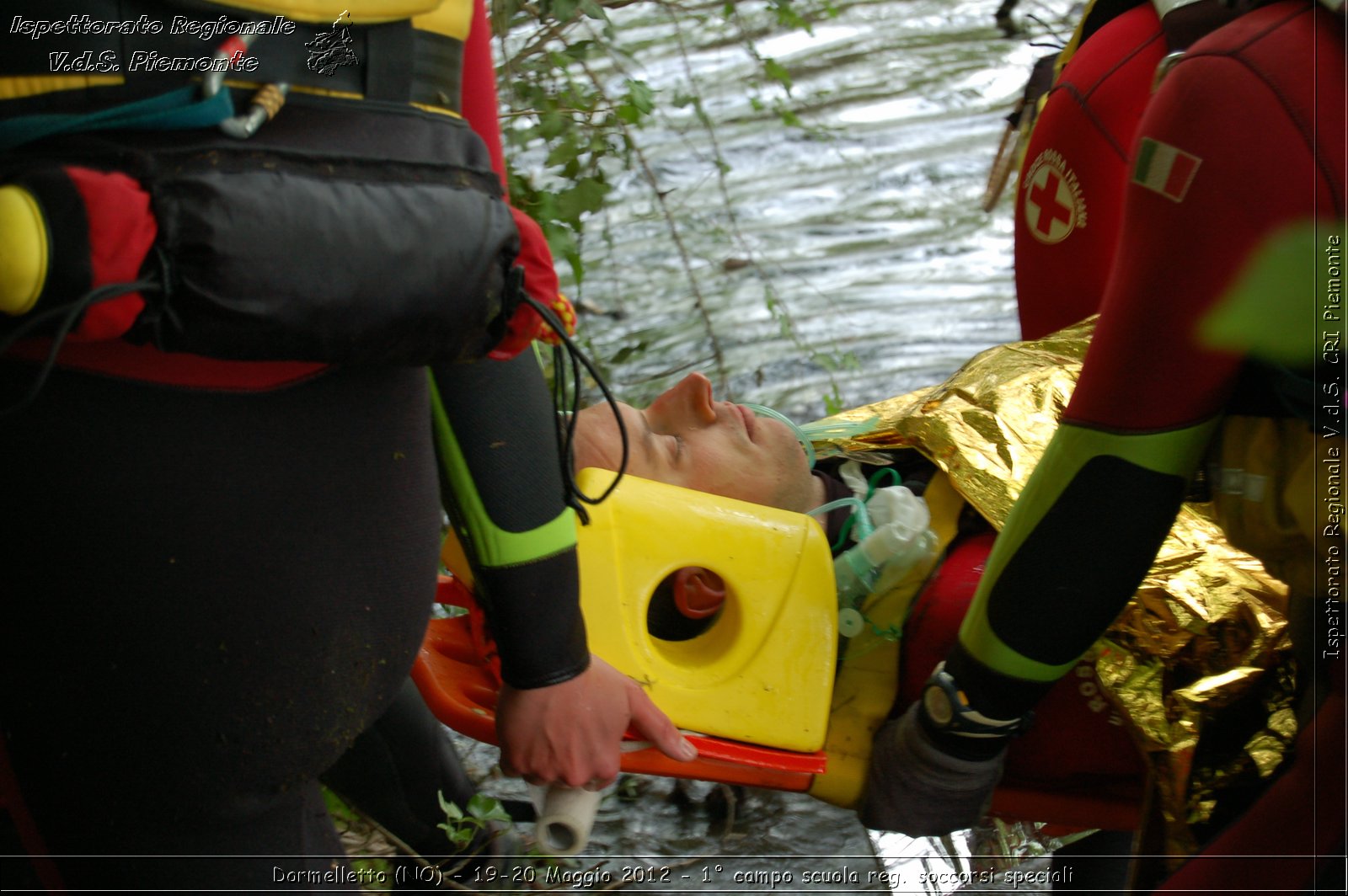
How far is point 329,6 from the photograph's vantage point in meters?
0.75

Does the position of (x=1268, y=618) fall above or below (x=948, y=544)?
above

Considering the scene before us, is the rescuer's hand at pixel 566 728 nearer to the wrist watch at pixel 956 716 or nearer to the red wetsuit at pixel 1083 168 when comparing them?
the wrist watch at pixel 956 716

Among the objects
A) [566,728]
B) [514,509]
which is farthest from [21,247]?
[566,728]

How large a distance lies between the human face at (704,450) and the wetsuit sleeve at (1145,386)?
581 mm

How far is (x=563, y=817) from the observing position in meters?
1.19

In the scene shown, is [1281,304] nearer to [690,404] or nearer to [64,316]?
[64,316]

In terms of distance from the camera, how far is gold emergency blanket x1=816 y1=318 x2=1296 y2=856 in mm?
1134

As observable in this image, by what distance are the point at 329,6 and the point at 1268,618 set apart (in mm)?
1060

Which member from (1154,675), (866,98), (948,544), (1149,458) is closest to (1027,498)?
(1149,458)

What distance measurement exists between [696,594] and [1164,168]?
962 millimetres

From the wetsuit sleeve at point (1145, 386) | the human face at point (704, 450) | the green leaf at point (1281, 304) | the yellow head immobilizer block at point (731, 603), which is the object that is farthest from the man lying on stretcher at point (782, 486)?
the green leaf at point (1281, 304)

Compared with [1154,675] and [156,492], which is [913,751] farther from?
[156,492]

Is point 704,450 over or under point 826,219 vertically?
over

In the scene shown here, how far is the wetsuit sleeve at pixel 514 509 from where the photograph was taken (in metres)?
0.95
